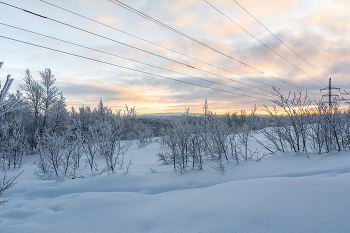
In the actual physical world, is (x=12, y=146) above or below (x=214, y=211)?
above

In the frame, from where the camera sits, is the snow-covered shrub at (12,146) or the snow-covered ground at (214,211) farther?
the snow-covered shrub at (12,146)

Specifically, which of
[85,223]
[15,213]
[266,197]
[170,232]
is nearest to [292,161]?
[266,197]

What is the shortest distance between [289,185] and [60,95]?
2447 centimetres

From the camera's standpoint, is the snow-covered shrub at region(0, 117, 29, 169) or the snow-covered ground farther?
the snow-covered shrub at region(0, 117, 29, 169)

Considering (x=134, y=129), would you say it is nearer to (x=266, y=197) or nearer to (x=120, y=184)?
(x=120, y=184)

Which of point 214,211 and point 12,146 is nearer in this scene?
point 214,211

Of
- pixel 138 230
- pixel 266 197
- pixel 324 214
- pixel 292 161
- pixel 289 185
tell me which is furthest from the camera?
pixel 292 161

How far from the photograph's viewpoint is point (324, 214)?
2.08m

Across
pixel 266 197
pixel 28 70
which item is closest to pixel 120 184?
pixel 266 197

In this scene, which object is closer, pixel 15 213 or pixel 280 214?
pixel 280 214

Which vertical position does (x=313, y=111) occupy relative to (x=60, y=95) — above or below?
below

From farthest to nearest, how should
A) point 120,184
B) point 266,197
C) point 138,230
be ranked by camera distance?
point 120,184 < point 266,197 < point 138,230

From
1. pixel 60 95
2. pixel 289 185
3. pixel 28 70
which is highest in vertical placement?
pixel 28 70

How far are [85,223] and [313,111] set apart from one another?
783 centimetres
